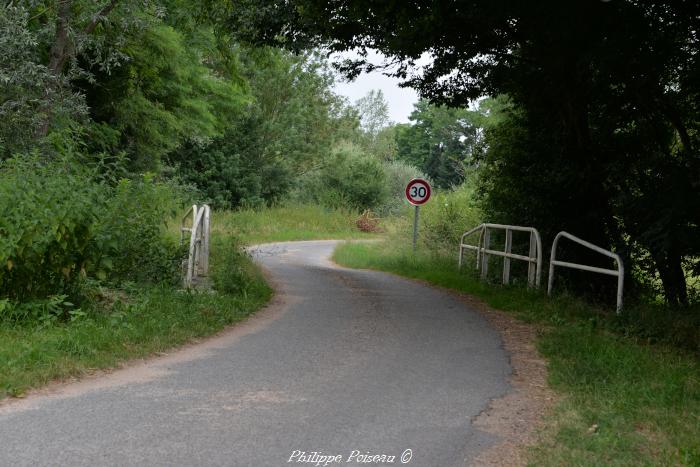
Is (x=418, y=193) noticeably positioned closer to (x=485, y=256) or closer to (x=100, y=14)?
(x=485, y=256)

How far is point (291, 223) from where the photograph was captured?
40031 mm

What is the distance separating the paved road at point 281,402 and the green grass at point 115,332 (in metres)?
0.29

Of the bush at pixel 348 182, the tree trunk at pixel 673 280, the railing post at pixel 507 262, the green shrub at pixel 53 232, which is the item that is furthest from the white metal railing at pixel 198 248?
the bush at pixel 348 182

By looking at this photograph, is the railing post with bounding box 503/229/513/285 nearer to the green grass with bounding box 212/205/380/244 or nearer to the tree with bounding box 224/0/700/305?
the tree with bounding box 224/0/700/305

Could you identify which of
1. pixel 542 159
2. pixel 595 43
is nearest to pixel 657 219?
pixel 595 43

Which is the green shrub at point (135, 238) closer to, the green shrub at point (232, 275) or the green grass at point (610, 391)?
the green shrub at point (232, 275)

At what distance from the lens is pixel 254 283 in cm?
1309

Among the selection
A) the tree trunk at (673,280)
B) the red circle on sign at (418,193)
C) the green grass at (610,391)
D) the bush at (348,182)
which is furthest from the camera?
the bush at (348,182)

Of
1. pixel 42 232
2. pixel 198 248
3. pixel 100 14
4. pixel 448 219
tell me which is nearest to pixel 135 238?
pixel 198 248

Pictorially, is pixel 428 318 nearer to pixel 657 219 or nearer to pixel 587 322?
pixel 587 322

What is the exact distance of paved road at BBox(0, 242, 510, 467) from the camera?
190 inches

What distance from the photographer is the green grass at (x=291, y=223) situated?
3372 cm

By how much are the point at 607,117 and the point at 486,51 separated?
A: 2.57 metres

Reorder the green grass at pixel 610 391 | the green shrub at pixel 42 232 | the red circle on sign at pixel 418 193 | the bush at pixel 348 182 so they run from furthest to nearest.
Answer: the bush at pixel 348 182
the red circle on sign at pixel 418 193
the green shrub at pixel 42 232
the green grass at pixel 610 391
